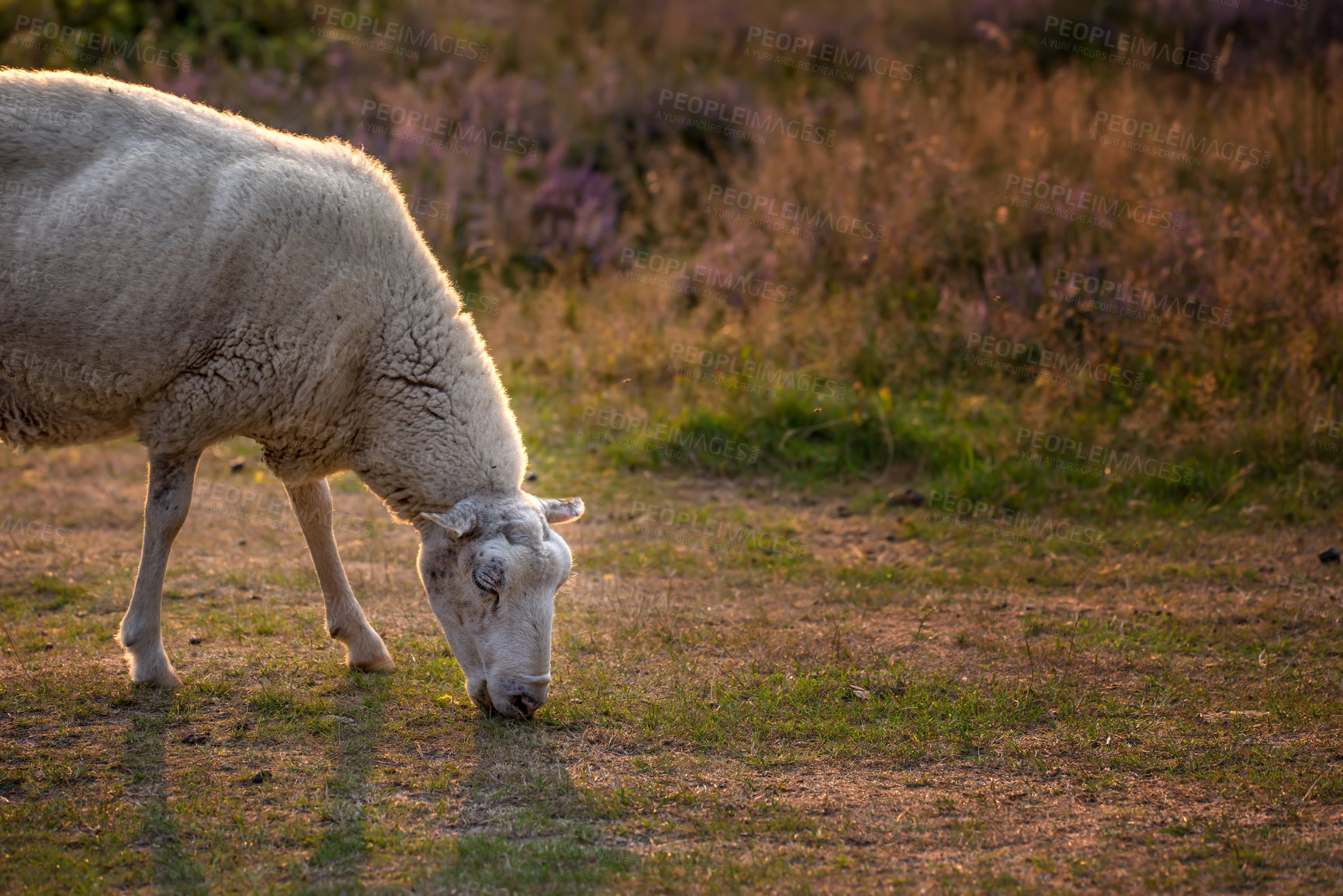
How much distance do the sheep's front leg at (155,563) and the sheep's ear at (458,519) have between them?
1124 millimetres

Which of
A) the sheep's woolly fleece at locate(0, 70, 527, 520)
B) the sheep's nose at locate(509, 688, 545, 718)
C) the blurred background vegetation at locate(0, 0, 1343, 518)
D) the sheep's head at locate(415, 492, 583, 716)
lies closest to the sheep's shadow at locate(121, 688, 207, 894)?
the sheep's woolly fleece at locate(0, 70, 527, 520)

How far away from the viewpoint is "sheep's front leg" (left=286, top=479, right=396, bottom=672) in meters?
5.25

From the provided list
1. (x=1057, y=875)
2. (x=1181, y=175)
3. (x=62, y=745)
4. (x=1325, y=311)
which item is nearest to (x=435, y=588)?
(x=62, y=745)

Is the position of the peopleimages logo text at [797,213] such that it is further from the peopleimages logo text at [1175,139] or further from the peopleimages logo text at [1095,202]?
the peopleimages logo text at [1175,139]

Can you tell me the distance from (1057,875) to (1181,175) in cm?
782

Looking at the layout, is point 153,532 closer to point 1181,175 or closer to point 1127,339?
point 1127,339

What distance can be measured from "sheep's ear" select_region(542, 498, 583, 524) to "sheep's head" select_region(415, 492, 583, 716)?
99 mm

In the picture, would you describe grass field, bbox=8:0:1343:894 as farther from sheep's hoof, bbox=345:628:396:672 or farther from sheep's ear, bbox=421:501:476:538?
sheep's ear, bbox=421:501:476:538

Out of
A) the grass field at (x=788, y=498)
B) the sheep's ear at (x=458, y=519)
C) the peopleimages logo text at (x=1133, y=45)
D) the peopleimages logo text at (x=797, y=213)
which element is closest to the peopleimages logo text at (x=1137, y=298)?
the grass field at (x=788, y=498)

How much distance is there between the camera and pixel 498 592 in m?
4.55

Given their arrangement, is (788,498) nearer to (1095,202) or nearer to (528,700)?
(528,700)

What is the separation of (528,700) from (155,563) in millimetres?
1716

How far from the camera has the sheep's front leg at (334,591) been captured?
525 centimetres

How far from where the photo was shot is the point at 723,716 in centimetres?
484
